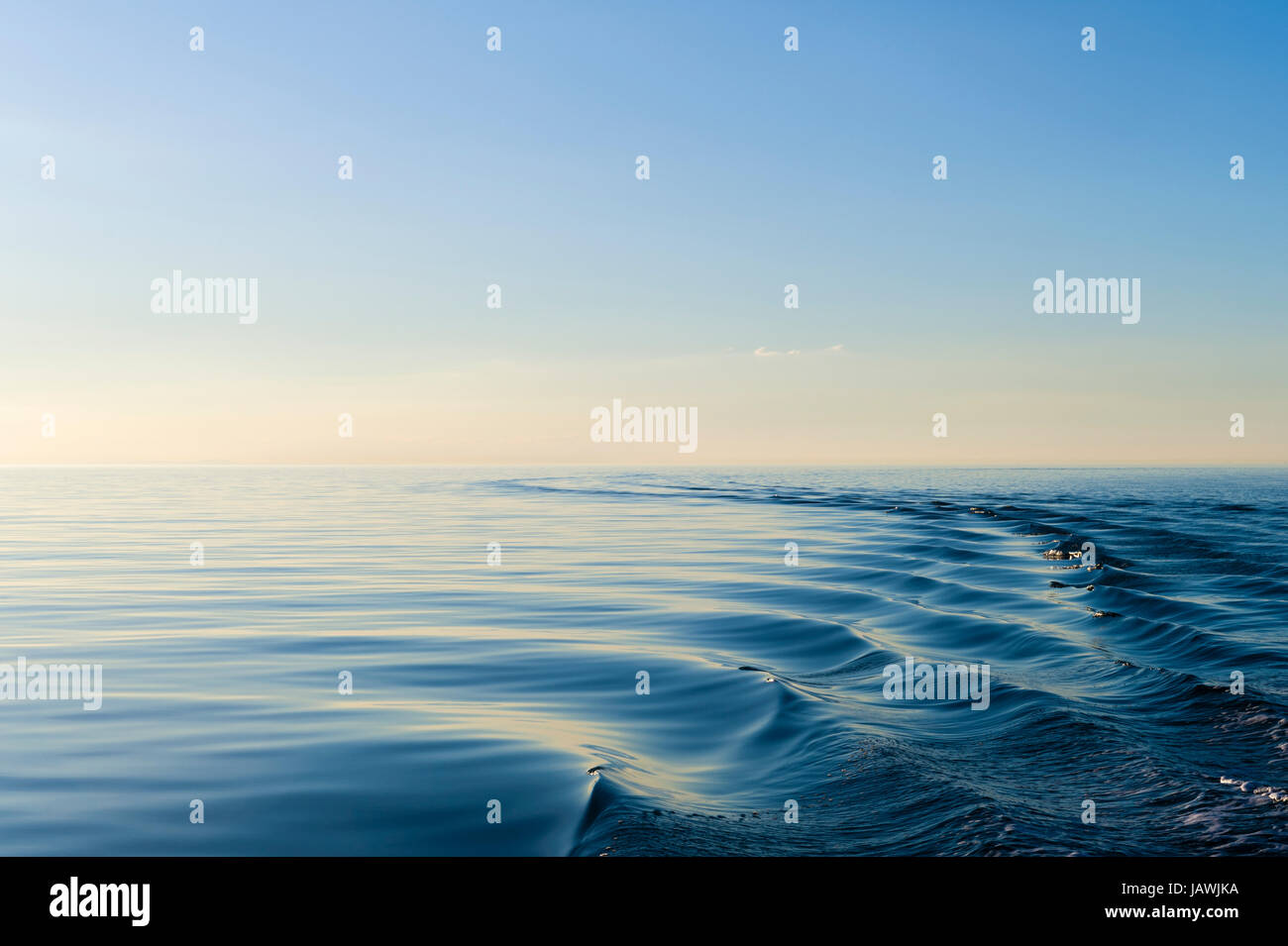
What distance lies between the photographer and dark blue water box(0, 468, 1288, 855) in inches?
287

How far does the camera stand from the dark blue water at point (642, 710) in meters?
7.30

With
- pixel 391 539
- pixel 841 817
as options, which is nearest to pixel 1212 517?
pixel 391 539

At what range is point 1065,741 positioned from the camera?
9.60 meters

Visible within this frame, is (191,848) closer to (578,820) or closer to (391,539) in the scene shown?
(578,820)

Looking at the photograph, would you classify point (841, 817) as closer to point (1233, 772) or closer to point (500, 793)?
point (500, 793)

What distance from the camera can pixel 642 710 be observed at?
442 inches
